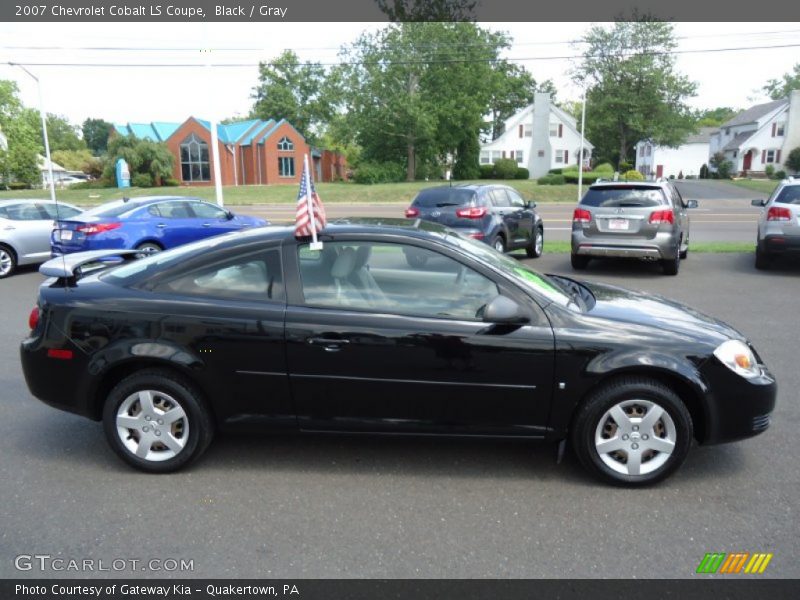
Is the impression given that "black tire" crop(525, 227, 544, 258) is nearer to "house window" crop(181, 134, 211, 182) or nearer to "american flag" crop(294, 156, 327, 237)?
"american flag" crop(294, 156, 327, 237)

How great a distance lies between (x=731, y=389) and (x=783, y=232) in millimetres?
8748

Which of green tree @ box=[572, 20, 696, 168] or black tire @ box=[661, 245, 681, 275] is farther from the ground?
green tree @ box=[572, 20, 696, 168]

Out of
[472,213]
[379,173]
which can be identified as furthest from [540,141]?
[472,213]

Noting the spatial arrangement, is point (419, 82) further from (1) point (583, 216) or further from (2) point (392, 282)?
(2) point (392, 282)

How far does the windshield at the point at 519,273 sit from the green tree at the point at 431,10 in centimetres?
5216

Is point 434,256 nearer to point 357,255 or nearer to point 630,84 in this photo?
point 357,255

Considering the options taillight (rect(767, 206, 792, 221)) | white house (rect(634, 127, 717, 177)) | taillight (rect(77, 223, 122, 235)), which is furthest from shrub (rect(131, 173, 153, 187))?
white house (rect(634, 127, 717, 177))

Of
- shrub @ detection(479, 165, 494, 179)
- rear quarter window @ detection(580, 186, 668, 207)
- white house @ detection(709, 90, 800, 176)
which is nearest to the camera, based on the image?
rear quarter window @ detection(580, 186, 668, 207)

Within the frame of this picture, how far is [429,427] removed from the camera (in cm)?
379

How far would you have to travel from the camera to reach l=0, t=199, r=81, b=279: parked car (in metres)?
11.6

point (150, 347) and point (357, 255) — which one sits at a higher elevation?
point (357, 255)

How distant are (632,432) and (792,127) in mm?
75579

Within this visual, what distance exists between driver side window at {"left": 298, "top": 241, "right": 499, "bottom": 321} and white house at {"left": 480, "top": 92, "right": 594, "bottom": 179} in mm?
61831
